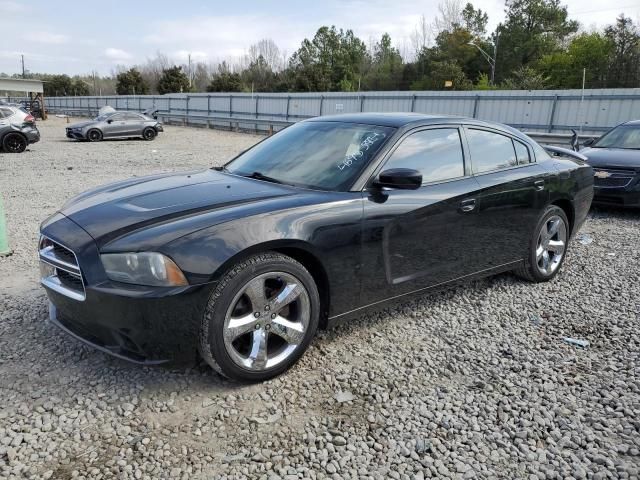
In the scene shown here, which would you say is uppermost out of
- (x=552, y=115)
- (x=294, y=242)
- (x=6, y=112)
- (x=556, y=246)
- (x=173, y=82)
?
(x=173, y=82)

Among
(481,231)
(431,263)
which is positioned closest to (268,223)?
(431,263)

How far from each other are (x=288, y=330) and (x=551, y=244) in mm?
3104

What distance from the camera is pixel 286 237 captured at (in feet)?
9.55

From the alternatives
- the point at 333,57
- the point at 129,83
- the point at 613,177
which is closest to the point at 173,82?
the point at 129,83

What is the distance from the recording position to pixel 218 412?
A: 2.74m

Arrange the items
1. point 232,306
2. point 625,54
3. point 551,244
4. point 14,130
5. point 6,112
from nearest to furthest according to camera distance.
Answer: point 232,306 → point 551,244 → point 14,130 → point 6,112 → point 625,54

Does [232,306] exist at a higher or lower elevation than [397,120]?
lower

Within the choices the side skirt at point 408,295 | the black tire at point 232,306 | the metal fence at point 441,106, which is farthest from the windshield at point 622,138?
the metal fence at point 441,106

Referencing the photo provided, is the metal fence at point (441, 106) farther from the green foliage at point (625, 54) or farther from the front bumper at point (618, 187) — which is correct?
the green foliage at point (625, 54)

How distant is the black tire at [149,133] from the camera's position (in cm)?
2223

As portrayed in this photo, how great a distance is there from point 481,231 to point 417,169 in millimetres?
826

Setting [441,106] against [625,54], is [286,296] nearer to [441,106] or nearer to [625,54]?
[441,106]

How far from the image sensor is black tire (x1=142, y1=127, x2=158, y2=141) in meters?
22.2

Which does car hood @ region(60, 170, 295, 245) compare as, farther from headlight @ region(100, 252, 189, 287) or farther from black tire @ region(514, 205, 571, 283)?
black tire @ region(514, 205, 571, 283)
